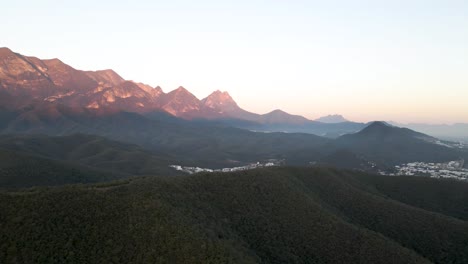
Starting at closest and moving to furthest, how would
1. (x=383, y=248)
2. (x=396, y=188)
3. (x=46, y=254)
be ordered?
(x=46, y=254)
(x=383, y=248)
(x=396, y=188)

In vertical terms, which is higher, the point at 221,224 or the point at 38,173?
the point at 221,224

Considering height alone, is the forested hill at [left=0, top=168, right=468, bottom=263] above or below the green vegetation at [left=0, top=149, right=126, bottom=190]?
above

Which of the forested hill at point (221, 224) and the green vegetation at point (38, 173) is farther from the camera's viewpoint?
the green vegetation at point (38, 173)

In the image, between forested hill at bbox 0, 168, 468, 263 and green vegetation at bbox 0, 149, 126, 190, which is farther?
green vegetation at bbox 0, 149, 126, 190

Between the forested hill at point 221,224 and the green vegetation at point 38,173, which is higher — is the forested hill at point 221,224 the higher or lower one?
the higher one

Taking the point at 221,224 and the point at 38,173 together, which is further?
the point at 38,173

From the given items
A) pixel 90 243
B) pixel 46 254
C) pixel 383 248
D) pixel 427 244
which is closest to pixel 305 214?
pixel 383 248

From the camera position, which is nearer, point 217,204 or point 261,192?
point 217,204

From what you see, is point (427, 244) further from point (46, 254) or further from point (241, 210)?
point (46, 254)
